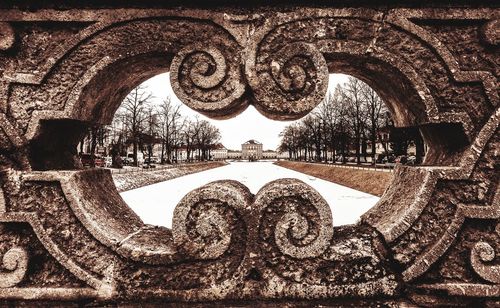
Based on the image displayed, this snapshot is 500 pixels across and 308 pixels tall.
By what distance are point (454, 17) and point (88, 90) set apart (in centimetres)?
208

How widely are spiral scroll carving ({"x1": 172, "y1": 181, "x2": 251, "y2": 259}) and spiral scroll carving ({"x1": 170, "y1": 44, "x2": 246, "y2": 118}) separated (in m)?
0.47

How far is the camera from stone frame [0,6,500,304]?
5.68 ft

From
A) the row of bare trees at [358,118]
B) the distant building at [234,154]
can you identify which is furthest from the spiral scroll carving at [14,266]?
the distant building at [234,154]

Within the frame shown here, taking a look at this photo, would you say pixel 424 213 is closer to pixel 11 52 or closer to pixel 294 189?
pixel 294 189

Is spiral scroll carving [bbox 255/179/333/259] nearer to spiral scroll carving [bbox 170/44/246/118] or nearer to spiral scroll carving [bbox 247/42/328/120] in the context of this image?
spiral scroll carving [bbox 247/42/328/120]

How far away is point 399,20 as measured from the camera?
1.83 metres

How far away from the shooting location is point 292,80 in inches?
70.3

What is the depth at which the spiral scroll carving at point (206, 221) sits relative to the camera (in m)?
1.73

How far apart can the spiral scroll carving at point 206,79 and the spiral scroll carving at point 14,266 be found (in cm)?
118

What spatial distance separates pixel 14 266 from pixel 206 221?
103cm

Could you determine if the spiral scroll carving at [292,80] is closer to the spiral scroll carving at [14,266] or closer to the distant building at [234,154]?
the spiral scroll carving at [14,266]

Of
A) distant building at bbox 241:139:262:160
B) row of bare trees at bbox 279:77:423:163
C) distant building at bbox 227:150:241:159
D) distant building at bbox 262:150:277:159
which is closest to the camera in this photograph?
row of bare trees at bbox 279:77:423:163

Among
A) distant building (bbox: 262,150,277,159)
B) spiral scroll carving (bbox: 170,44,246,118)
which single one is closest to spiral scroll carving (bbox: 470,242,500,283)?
spiral scroll carving (bbox: 170,44,246,118)

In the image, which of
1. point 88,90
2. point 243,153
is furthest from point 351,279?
point 243,153
